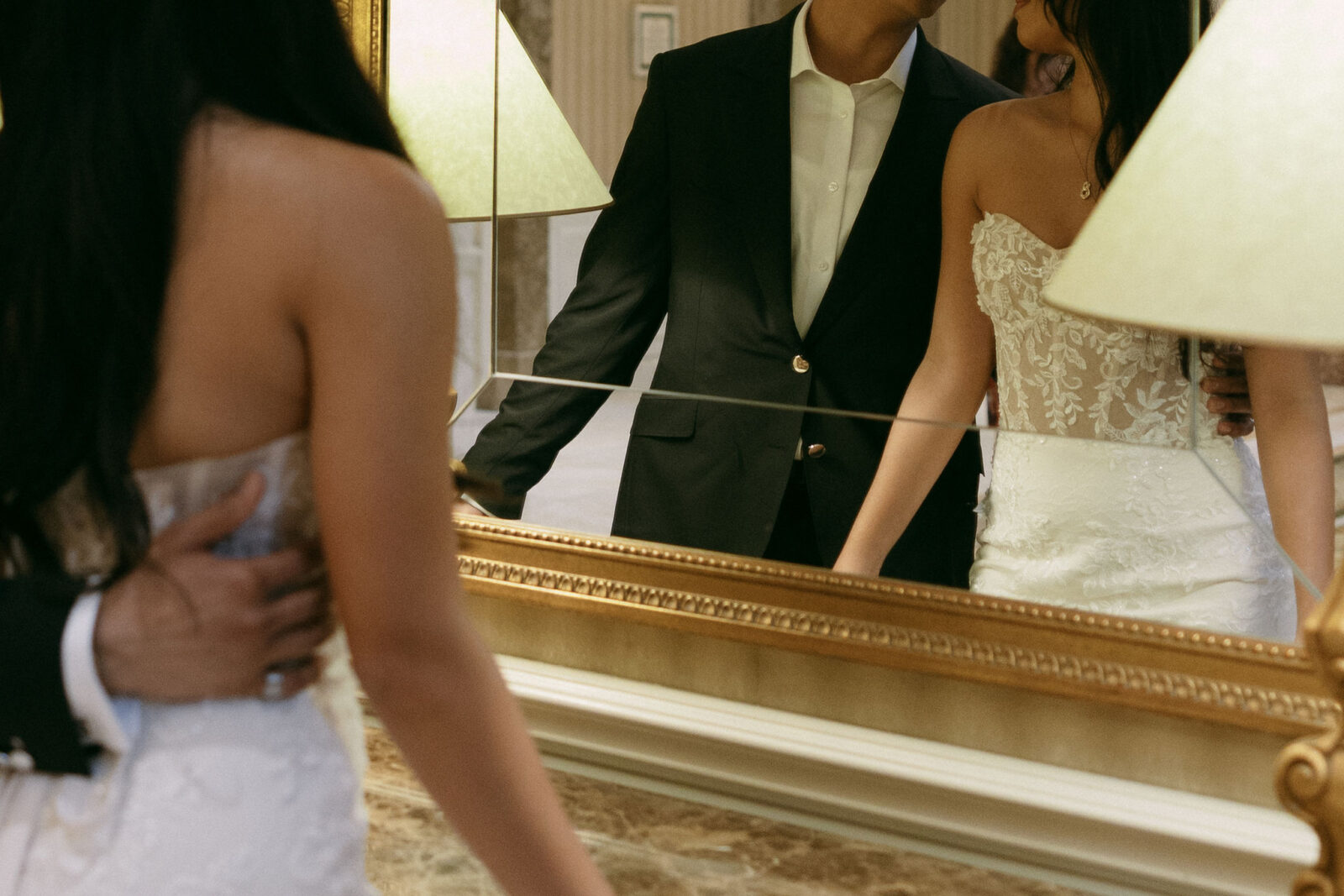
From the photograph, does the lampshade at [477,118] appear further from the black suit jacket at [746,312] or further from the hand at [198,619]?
the hand at [198,619]

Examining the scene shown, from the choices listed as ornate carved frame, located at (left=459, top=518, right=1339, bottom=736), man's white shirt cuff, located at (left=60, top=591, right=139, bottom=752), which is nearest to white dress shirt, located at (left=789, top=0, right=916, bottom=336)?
ornate carved frame, located at (left=459, top=518, right=1339, bottom=736)

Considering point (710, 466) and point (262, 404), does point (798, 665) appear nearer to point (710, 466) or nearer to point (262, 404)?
point (710, 466)

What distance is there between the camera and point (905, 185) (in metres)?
1.27

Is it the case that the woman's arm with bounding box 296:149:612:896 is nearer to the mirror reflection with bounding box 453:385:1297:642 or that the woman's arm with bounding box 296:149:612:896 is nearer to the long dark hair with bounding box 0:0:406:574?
the long dark hair with bounding box 0:0:406:574

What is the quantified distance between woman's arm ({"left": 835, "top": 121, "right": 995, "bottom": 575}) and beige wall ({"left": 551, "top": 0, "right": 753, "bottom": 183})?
38 cm

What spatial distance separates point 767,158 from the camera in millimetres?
1350

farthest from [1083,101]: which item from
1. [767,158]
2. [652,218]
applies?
[652,218]

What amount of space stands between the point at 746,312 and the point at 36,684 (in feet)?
2.81

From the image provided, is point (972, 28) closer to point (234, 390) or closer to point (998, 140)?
point (998, 140)

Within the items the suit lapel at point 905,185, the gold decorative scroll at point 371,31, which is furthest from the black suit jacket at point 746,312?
the gold decorative scroll at point 371,31

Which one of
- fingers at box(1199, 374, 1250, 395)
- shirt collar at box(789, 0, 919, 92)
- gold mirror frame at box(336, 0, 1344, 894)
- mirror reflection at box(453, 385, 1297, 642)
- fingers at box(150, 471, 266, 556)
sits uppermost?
shirt collar at box(789, 0, 919, 92)

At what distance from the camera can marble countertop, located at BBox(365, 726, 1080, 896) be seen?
49.8 inches

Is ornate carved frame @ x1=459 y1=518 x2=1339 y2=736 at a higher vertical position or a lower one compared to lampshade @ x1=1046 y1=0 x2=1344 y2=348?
lower

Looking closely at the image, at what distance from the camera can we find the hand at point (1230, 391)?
3.73ft
